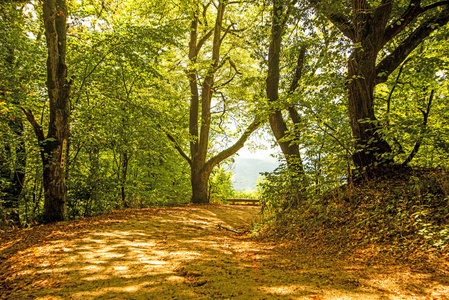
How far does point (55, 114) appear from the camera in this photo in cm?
605

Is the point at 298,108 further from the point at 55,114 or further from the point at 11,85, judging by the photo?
the point at 11,85

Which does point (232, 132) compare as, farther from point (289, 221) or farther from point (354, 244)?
point (354, 244)

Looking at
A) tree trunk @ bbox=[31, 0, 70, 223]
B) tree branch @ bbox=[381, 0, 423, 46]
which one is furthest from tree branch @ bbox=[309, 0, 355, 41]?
tree trunk @ bbox=[31, 0, 70, 223]

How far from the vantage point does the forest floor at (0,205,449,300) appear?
7.38 feet

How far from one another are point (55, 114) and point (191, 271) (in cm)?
543

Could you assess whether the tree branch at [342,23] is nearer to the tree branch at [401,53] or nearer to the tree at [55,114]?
the tree branch at [401,53]

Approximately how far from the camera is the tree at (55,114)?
19.3 ft

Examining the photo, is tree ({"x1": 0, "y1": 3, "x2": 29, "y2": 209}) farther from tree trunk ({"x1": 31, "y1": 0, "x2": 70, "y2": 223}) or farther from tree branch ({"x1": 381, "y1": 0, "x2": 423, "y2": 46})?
tree branch ({"x1": 381, "y1": 0, "x2": 423, "y2": 46})

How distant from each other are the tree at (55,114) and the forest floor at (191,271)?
136 centimetres

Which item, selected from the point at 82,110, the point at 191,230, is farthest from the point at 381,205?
the point at 82,110

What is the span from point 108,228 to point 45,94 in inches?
205

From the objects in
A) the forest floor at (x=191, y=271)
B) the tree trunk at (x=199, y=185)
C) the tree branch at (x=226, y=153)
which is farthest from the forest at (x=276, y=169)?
the tree branch at (x=226, y=153)

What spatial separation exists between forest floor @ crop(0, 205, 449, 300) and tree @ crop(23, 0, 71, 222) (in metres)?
1.36

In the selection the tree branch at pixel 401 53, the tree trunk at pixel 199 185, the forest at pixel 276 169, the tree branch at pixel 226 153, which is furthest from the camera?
the tree branch at pixel 226 153
